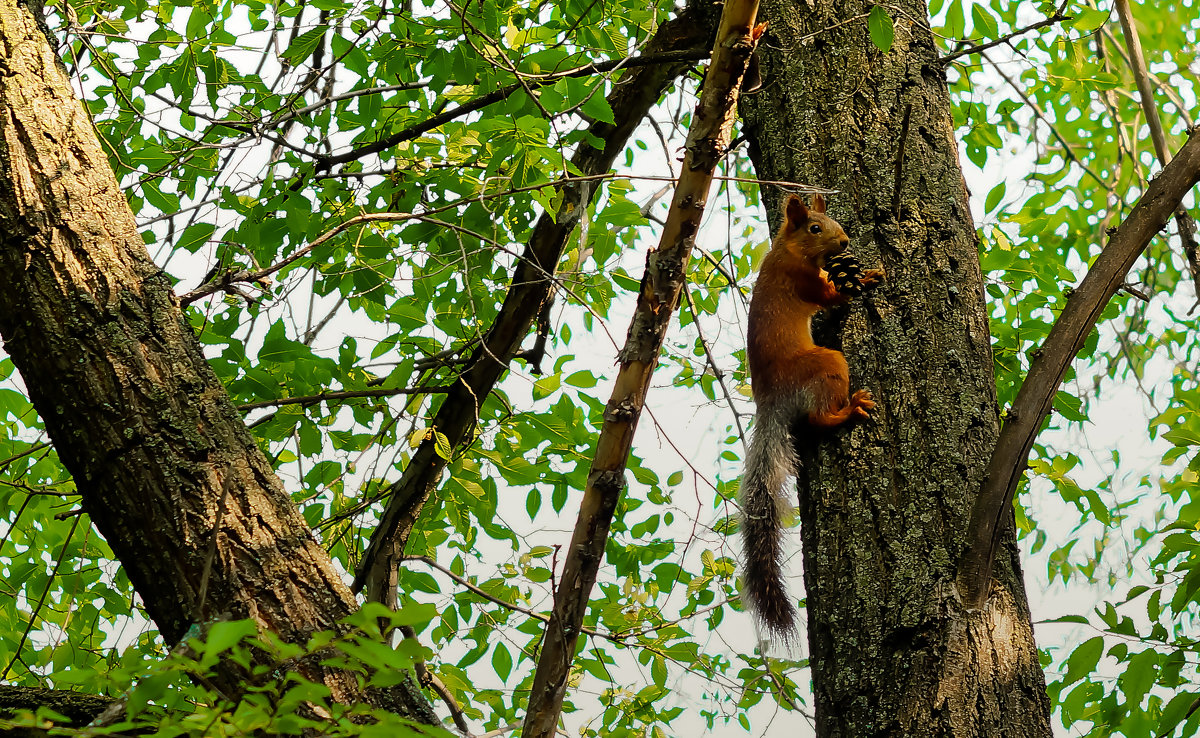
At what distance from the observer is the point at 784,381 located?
225cm

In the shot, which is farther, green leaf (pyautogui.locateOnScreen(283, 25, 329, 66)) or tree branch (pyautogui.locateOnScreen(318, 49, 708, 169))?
green leaf (pyautogui.locateOnScreen(283, 25, 329, 66))

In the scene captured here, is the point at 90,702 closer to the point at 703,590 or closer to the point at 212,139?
the point at 212,139

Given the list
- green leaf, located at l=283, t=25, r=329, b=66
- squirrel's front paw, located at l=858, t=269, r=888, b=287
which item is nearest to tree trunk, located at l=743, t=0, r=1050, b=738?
squirrel's front paw, located at l=858, t=269, r=888, b=287

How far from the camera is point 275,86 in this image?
3535 millimetres

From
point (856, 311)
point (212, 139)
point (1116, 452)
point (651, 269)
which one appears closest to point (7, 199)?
point (651, 269)

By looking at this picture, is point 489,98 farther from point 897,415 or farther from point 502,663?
point 502,663

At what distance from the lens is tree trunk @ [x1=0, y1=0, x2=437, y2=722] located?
4.97 ft

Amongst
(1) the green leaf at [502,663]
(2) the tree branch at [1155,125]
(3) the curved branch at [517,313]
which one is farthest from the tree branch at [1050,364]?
(1) the green leaf at [502,663]

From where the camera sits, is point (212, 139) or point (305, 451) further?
point (212, 139)

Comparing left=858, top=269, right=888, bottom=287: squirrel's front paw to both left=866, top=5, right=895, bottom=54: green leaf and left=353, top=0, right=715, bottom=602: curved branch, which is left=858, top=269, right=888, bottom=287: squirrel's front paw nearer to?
left=866, top=5, right=895, bottom=54: green leaf

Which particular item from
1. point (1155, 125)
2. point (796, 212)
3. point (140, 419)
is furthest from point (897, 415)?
point (140, 419)

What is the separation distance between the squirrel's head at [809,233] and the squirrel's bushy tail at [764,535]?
0.43 meters

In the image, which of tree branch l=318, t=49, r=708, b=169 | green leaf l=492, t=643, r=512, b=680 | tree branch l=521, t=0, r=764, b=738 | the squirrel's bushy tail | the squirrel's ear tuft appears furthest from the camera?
green leaf l=492, t=643, r=512, b=680

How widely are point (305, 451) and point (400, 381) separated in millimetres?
358
